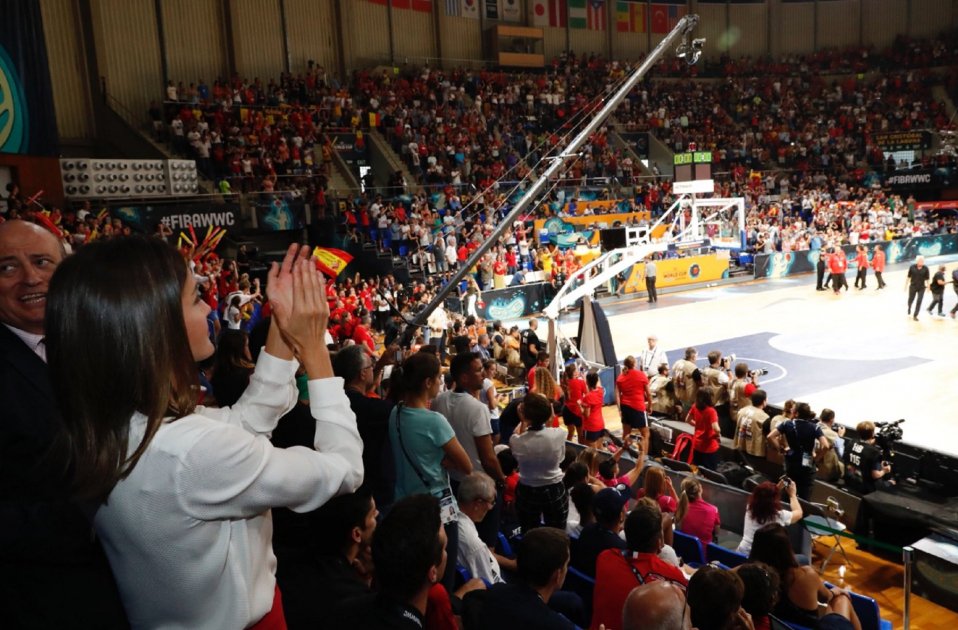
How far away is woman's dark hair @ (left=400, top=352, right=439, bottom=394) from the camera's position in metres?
4.38

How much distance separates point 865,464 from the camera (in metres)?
7.83

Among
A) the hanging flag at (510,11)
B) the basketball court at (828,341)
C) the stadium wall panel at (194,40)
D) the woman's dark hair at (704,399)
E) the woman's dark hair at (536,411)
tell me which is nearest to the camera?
the woman's dark hair at (536,411)

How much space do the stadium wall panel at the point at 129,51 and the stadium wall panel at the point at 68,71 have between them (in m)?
0.58

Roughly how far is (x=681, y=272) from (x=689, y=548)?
2149cm

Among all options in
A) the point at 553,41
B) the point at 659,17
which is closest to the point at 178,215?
the point at 553,41

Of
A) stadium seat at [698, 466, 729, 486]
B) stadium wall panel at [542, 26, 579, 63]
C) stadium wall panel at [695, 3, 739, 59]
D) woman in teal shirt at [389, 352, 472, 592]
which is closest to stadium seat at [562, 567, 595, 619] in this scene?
woman in teal shirt at [389, 352, 472, 592]

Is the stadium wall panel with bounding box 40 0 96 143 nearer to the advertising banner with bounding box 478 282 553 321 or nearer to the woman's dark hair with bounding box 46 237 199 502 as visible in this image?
the advertising banner with bounding box 478 282 553 321

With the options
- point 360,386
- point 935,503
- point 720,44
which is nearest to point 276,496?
point 360,386

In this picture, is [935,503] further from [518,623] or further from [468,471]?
[518,623]

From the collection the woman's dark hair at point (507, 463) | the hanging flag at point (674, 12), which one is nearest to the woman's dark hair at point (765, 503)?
the woman's dark hair at point (507, 463)

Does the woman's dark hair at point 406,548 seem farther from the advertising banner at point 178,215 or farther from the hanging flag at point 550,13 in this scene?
the hanging flag at point 550,13

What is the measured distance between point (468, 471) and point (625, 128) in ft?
113

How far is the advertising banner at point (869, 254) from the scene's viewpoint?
91.7 feet

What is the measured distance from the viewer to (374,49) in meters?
31.6
